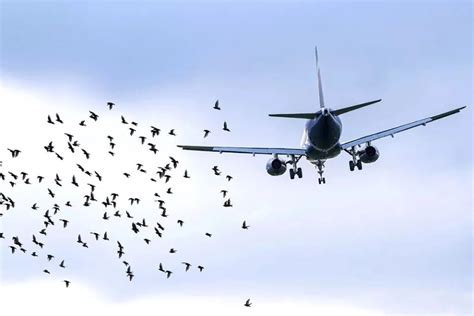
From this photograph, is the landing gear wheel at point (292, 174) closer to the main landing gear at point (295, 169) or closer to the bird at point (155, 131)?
the main landing gear at point (295, 169)

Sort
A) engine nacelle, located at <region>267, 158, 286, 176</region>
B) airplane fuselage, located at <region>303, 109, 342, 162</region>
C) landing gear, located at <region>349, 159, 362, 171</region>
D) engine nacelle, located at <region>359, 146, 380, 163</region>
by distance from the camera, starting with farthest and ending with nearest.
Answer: engine nacelle, located at <region>267, 158, 286, 176</region> → landing gear, located at <region>349, 159, 362, 171</region> → engine nacelle, located at <region>359, 146, 380, 163</region> → airplane fuselage, located at <region>303, 109, 342, 162</region>

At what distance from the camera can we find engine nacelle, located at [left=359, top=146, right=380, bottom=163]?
3302 inches

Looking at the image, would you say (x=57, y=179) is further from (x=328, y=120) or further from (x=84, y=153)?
(x=328, y=120)

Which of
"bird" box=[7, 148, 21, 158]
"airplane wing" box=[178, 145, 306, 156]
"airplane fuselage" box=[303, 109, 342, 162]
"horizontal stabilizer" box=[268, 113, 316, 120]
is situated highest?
"airplane wing" box=[178, 145, 306, 156]

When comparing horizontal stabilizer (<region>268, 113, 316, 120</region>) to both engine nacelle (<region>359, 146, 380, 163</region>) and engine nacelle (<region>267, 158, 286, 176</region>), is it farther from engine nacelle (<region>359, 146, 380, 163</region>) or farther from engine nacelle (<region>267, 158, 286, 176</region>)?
engine nacelle (<region>267, 158, 286, 176</region>)

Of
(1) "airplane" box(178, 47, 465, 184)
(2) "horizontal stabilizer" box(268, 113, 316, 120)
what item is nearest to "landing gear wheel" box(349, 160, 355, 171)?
(1) "airplane" box(178, 47, 465, 184)

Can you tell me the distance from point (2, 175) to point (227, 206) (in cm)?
2108

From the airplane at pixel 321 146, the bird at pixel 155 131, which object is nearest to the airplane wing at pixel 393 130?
the airplane at pixel 321 146

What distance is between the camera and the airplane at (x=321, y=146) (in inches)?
2977

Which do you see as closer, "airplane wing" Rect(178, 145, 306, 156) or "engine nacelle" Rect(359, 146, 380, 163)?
"engine nacelle" Rect(359, 146, 380, 163)

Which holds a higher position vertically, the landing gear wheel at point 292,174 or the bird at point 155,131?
the landing gear wheel at point 292,174

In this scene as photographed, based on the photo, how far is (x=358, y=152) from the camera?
86375mm

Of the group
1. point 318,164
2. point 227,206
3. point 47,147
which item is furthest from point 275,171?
point 47,147

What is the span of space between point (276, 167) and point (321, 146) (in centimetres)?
1151
